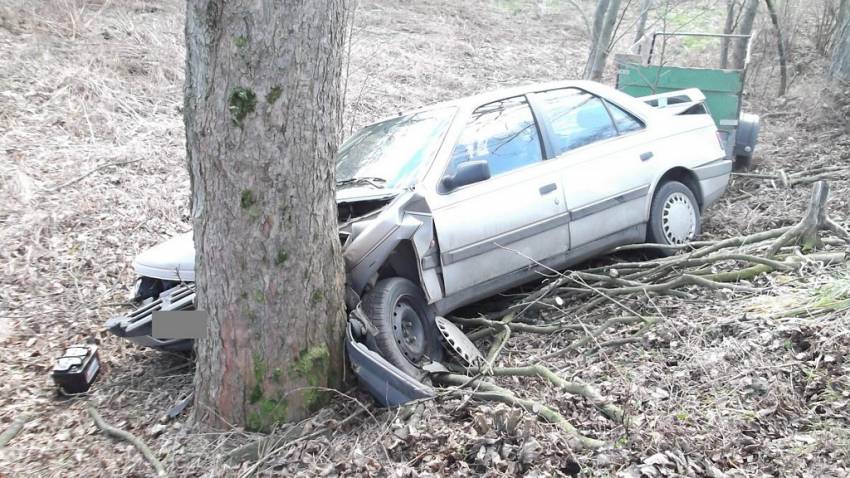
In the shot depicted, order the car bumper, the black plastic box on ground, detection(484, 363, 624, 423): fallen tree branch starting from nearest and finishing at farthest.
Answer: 1. detection(484, 363, 624, 423): fallen tree branch
2. the black plastic box on ground
3. the car bumper

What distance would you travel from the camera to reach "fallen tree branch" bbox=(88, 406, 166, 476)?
11.6 ft

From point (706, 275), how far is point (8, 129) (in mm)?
7351

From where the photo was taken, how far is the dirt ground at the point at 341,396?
3.23 meters

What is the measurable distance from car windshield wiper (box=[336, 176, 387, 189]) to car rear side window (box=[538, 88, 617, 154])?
143cm

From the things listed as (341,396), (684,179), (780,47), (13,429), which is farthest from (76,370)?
(780,47)

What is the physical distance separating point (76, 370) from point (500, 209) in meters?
2.91

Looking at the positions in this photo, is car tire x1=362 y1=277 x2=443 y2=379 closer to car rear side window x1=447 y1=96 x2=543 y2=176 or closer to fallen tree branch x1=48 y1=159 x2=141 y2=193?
car rear side window x1=447 y1=96 x2=543 y2=176

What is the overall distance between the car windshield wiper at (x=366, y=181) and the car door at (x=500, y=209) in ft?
1.51

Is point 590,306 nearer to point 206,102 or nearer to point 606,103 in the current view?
point 606,103

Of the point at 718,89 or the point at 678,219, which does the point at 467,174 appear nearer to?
the point at 678,219

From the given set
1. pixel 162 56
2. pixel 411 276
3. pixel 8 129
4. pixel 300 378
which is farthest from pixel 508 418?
pixel 162 56

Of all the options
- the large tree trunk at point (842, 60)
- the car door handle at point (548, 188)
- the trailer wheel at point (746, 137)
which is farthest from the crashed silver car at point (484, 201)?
the large tree trunk at point (842, 60)

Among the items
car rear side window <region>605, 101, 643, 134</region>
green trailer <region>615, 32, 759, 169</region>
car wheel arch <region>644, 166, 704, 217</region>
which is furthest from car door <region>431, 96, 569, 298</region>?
green trailer <region>615, 32, 759, 169</region>

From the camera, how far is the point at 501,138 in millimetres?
5129
